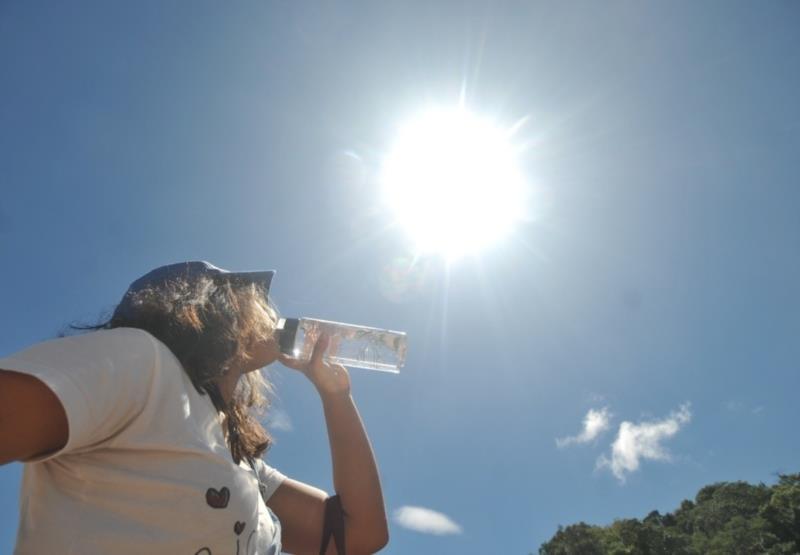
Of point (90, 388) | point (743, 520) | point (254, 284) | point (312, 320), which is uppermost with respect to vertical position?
point (743, 520)

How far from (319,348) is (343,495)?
0.95 meters

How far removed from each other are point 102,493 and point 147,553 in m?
0.24

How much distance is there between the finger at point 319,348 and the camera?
2977mm

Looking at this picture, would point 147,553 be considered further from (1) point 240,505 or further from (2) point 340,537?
(2) point 340,537

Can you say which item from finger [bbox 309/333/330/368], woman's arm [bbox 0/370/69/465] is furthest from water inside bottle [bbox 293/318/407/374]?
woman's arm [bbox 0/370/69/465]

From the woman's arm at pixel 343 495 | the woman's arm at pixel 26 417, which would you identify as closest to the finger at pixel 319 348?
the woman's arm at pixel 343 495

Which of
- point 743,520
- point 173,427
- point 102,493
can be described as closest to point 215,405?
point 173,427

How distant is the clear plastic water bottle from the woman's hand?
0.06m

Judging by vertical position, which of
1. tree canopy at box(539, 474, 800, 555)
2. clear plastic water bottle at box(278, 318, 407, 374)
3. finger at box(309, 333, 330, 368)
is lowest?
finger at box(309, 333, 330, 368)

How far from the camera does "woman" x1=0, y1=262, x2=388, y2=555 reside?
118cm

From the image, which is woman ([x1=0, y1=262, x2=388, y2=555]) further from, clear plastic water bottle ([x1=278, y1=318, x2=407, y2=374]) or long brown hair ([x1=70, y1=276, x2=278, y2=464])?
clear plastic water bottle ([x1=278, y1=318, x2=407, y2=374])

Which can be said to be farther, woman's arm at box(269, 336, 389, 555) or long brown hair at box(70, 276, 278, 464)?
woman's arm at box(269, 336, 389, 555)

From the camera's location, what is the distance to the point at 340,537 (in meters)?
2.51

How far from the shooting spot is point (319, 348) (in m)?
3.02
